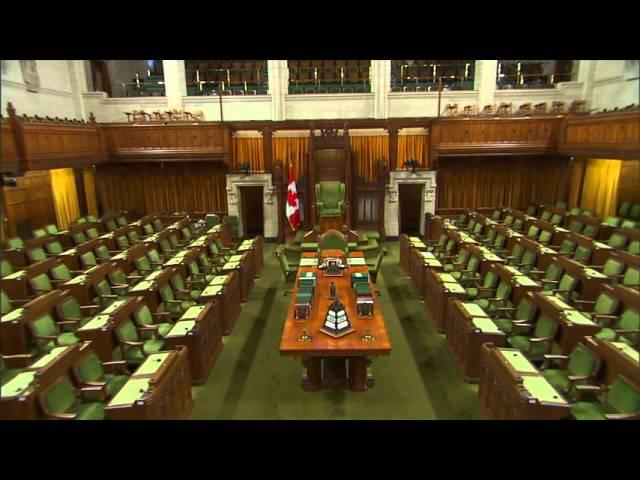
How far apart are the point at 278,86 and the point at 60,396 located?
40.7 ft

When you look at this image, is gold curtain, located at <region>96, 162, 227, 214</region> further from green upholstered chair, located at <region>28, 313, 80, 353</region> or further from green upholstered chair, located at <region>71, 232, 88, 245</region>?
green upholstered chair, located at <region>28, 313, 80, 353</region>

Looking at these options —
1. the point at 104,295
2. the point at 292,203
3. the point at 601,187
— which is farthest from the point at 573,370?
the point at 601,187

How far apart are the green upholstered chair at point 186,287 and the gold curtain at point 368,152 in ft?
25.0

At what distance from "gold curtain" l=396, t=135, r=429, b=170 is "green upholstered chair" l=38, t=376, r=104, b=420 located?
1159cm

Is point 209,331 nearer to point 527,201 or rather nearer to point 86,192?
point 86,192

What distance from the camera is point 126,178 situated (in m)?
14.3

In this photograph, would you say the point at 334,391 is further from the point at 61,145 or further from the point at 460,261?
the point at 61,145

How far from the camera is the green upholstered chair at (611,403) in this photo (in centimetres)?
367

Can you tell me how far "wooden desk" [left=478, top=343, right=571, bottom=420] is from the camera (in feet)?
12.5

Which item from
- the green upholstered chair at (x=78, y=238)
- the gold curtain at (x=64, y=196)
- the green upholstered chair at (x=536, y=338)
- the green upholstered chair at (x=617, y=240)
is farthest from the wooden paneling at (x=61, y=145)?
the green upholstered chair at (x=617, y=240)

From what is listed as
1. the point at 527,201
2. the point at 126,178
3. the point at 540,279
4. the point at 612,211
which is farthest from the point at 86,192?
the point at 612,211

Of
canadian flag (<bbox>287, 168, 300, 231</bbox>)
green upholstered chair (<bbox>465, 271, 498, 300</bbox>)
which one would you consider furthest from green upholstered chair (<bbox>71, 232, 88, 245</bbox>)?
green upholstered chair (<bbox>465, 271, 498, 300</bbox>)

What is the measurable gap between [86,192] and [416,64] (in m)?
12.4

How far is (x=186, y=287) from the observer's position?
7.97 meters
